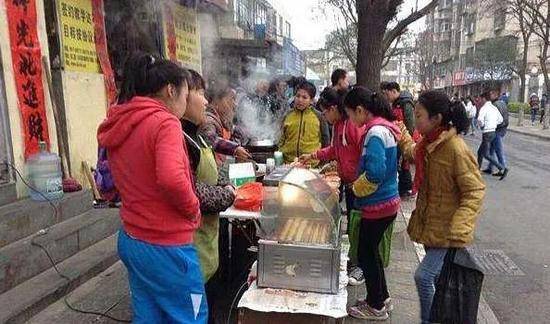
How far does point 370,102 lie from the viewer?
366 centimetres

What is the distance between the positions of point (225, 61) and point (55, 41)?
31.0ft

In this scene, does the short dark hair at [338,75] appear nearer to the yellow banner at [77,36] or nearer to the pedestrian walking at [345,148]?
the pedestrian walking at [345,148]

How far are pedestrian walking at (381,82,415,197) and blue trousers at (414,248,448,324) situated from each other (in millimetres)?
4503

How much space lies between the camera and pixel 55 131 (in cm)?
537

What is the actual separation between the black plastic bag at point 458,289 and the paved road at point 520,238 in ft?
3.70

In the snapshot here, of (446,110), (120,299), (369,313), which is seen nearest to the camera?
(446,110)

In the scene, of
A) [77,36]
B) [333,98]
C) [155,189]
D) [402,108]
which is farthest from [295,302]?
[402,108]

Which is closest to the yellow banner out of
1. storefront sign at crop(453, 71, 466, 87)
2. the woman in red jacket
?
the woman in red jacket

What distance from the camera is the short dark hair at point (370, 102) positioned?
366 cm

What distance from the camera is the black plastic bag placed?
3.20 m

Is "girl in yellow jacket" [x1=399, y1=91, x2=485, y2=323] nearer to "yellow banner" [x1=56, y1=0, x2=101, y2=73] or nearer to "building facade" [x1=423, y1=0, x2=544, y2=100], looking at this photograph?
"yellow banner" [x1=56, y1=0, x2=101, y2=73]

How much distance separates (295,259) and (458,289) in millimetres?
1159

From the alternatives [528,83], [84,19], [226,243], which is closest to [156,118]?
[226,243]

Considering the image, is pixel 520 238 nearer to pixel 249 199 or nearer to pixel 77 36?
pixel 249 199
